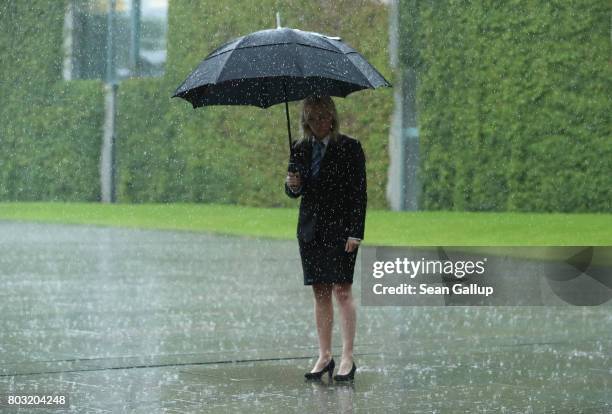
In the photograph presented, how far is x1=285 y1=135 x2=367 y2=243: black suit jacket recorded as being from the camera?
734 cm

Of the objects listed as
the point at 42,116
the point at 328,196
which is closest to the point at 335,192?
the point at 328,196

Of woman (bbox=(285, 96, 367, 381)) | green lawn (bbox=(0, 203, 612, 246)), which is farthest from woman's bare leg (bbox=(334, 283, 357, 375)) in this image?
green lawn (bbox=(0, 203, 612, 246))

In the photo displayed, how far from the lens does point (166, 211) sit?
1028 inches

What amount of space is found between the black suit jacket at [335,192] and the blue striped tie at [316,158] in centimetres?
2

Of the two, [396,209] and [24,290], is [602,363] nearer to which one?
[24,290]

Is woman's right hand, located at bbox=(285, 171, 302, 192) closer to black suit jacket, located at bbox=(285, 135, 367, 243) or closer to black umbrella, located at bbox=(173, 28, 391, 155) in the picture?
black suit jacket, located at bbox=(285, 135, 367, 243)

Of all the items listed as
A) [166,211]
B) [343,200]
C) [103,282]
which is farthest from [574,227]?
[343,200]

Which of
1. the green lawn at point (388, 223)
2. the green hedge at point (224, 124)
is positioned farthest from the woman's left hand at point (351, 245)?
the green hedge at point (224, 124)

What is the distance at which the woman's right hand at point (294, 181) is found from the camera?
7.30 metres

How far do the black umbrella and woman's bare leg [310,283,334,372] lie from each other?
3.22ft

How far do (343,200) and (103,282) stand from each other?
6822mm

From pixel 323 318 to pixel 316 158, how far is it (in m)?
0.89

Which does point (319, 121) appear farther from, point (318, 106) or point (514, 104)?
point (514, 104)

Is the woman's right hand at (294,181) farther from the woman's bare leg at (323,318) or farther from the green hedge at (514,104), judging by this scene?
the green hedge at (514,104)
